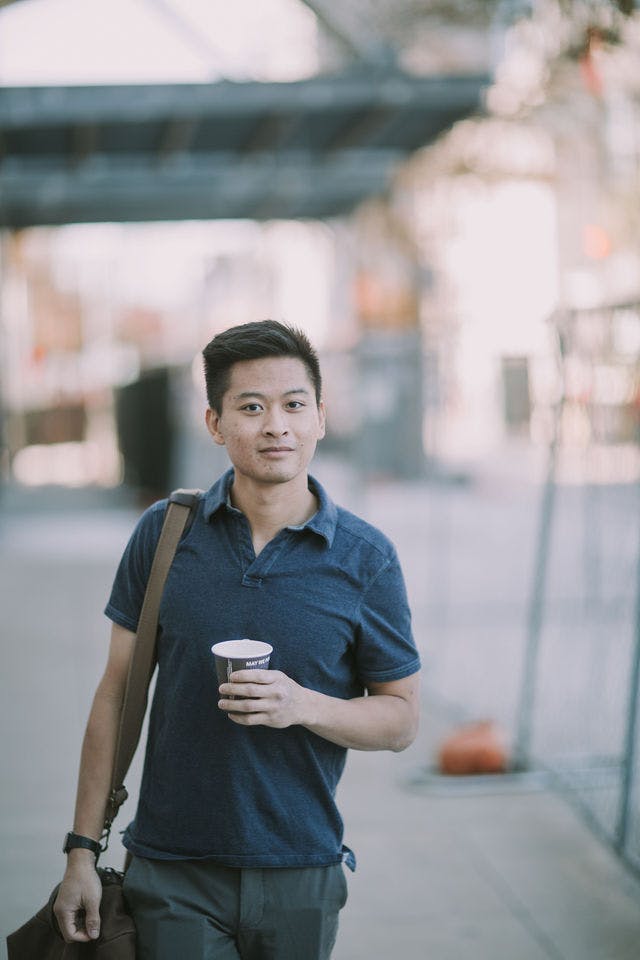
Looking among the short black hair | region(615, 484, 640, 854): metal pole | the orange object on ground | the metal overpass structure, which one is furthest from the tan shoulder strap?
the metal overpass structure

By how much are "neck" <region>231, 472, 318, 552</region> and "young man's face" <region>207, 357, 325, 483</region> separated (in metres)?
0.03

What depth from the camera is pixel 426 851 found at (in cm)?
463

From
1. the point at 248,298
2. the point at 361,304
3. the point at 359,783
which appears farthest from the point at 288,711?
the point at 248,298

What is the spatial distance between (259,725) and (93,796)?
15.3 inches

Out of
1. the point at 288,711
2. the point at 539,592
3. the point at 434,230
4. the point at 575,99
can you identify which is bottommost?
the point at 539,592

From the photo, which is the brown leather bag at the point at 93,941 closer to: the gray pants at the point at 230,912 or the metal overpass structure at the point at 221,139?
the gray pants at the point at 230,912

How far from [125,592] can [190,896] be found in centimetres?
60

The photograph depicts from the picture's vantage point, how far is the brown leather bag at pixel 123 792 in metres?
2.28

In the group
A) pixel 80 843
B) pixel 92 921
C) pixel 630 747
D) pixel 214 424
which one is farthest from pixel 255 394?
→ pixel 630 747

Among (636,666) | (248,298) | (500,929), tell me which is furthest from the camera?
(248,298)

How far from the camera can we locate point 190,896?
7.55 ft

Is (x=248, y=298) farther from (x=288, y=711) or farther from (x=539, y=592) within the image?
(x=288, y=711)

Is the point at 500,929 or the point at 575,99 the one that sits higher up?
the point at 575,99

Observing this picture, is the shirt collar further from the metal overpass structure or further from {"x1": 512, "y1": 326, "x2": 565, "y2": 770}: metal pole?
the metal overpass structure
